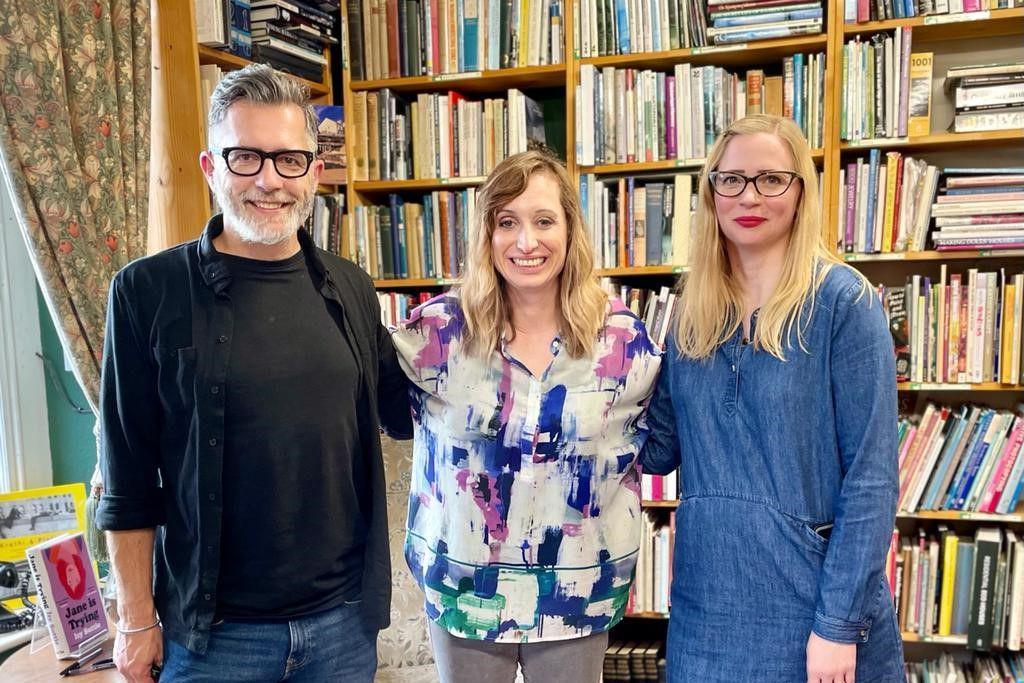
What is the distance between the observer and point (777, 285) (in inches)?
48.9

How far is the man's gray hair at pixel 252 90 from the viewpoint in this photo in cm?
119

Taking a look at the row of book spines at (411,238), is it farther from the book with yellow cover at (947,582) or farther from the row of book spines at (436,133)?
the book with yellow cover at (947,582)

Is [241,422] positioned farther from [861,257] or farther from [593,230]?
[861,257]

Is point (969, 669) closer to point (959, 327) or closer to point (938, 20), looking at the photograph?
point (959, 327)

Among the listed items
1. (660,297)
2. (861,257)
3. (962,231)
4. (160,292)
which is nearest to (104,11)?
(160,292)

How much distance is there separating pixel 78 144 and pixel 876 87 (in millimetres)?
2258

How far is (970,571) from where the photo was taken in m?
2.39

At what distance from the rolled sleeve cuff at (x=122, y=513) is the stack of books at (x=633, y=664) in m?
1.83

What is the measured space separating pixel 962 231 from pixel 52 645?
2.59 metres

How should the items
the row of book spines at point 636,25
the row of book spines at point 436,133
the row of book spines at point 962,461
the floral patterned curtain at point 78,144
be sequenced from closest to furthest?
the floral patterned curtain at point 78,144 → the row of book spines at point 962,461 → the row of book spines at point 636,25 → the row of book spines at point 436,133

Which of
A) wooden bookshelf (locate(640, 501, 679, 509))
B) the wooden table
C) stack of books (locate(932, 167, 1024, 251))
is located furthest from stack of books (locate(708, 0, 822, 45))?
the wooden table

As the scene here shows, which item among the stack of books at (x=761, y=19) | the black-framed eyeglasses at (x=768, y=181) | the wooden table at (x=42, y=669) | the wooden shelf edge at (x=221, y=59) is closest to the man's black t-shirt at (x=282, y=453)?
the wooden table at (x=42, y=669)

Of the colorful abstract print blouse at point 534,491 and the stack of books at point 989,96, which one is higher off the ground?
the stack of books at point 989,96

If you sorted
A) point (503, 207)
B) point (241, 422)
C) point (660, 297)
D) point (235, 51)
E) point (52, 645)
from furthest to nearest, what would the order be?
point (660, 297), point (235, 51), point (52, 645), point (503, 207), point (241, 422)
